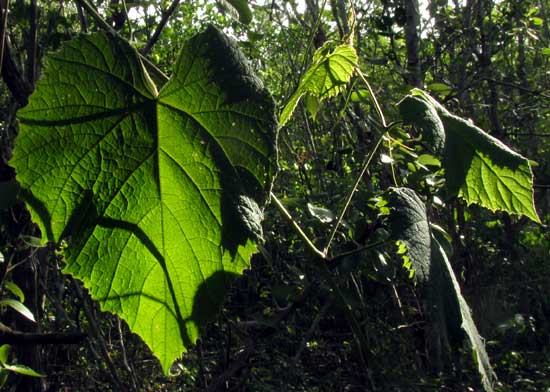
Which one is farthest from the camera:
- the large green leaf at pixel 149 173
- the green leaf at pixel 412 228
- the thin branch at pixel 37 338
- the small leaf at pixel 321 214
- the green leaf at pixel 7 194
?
the small leaf at pixel 321 214

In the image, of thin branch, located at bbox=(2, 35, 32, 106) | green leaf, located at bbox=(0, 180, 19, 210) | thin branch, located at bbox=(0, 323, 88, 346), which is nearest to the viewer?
green leaf, located at bbox=(0, 180, 19, 210)

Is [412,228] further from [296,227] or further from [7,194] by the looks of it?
[7,194]

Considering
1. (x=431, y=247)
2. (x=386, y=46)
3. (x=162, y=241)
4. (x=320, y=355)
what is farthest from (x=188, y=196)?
(x=386, y=46)

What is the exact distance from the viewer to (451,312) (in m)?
0.77

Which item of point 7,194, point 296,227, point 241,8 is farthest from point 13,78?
point 296,227

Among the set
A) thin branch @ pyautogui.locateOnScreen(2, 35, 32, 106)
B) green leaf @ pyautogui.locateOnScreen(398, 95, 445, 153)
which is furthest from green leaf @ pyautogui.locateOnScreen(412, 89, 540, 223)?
thin branch @ pyautogui.locateOnScreen(2, 35, 32, 106)

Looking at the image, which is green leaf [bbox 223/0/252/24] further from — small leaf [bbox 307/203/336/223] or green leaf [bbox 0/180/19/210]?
small leaf [bbox 307/203/336/223]

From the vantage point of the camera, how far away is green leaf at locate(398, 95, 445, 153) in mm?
757

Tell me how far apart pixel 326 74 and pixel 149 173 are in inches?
11.4

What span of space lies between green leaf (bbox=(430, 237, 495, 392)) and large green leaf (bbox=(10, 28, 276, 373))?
0.85ft

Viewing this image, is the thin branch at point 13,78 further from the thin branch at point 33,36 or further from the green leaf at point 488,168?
the green leaf at point 488,168

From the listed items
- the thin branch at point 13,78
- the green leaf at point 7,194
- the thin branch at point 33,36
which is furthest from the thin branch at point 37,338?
the thin branch at point 33,36

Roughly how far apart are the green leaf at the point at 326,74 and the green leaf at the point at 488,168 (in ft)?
0.35

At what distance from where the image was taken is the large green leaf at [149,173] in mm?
611
